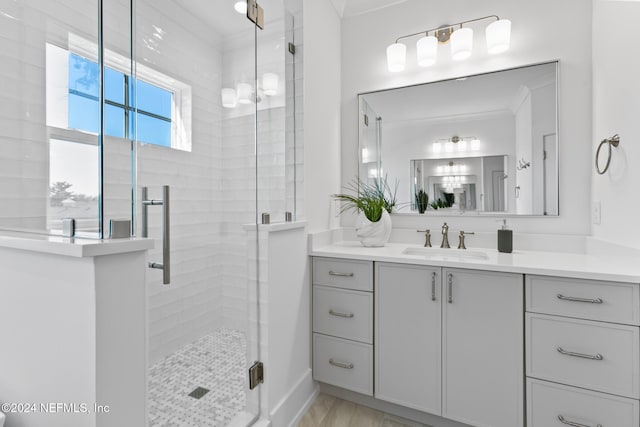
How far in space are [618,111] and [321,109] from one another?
5.26ft

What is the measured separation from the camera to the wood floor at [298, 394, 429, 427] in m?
1.62

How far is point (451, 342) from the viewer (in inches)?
58.3

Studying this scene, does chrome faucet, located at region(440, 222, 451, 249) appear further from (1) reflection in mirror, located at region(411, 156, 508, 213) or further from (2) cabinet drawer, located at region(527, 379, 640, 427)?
(2) cabinet drawer, located at region(527, 379, 640, 427)

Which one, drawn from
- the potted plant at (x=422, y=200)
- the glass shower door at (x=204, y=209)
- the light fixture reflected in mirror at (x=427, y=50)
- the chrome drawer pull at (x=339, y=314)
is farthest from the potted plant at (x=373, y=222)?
the light fixture reflected in mirror at (x=427, y=50)

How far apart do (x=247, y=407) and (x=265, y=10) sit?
6.73ft

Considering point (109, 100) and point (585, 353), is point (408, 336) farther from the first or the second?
point (109, 100)

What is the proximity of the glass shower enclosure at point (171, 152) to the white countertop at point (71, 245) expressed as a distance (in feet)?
0.19

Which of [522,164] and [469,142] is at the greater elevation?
[469,142]

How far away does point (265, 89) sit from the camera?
1604 mm

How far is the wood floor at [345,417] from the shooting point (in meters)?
1.62

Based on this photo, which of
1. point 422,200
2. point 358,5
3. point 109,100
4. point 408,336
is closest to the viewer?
point 109,100

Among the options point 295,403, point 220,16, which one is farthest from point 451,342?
point 220,16

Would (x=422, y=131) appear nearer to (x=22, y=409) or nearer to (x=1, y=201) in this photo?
(x=1, y=201)

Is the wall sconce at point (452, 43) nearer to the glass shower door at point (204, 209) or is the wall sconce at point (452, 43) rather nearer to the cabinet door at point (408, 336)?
the glass shower door at point (204, 209)
